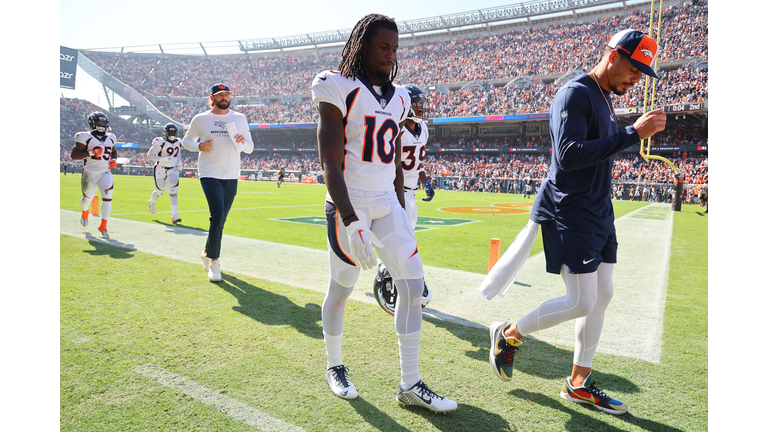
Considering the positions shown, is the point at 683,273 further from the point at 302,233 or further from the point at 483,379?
the point at 302,233

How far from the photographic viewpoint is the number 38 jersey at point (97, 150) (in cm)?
852

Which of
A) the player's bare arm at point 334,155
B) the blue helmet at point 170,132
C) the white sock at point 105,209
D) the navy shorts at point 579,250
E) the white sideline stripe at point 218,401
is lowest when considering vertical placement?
the white sideline stripe at point 218,401

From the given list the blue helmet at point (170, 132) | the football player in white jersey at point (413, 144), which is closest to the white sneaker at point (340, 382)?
the football player in white jersey at point (413, 144)

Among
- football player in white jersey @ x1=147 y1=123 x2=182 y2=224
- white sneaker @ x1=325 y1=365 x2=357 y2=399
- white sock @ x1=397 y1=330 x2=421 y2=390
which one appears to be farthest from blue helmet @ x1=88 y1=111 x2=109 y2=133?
white sock @ x1=397 y1=330 x2=421 y2=390

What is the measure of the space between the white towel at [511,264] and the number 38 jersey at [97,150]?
8471 mm

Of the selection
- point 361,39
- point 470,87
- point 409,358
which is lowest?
point 409,358

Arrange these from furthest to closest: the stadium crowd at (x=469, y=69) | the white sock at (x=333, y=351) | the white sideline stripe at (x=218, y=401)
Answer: the stadium crowd at (x=469, y=69)
the white sock at (x=333, y=351)
the white sideline stripe at (x=218, y=401)

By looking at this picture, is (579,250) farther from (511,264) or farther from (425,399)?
(425,399)

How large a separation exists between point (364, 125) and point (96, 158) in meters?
8.18

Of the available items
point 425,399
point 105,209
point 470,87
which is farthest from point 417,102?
point 470,87

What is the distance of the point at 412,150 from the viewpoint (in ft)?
17.4

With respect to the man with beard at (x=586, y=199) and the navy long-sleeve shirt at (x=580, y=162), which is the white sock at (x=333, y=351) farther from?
the navy long-sleeve shirt at (x=580, y=162)

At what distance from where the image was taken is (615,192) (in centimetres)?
3134

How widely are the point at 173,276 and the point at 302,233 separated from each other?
13.5ft
